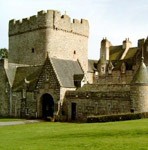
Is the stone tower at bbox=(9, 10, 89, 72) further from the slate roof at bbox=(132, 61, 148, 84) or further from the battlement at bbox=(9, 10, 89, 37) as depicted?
the slate roof at bbox=(132, 61, 148, 84)

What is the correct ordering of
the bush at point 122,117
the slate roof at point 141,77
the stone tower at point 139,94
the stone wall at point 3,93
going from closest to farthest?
the bush at point 122,117 < the stone tower at point 139,94 < the slate roof at point 141,77 < the stone wall at point 3,93

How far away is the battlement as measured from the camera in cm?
5884

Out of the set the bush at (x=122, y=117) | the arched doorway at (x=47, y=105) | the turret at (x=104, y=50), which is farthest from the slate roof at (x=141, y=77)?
the turret at (x=104, y=50)

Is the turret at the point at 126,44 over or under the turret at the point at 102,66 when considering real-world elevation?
over

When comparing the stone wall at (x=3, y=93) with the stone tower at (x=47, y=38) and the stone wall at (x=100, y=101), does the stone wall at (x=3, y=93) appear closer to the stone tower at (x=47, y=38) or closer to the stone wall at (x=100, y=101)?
the stone tower at (x=47, y=38)

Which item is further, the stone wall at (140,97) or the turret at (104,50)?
the turret at (104,50)

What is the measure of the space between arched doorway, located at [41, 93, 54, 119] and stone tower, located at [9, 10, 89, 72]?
31.6 ft

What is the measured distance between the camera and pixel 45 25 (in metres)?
58.7

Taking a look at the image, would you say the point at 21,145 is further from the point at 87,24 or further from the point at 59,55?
the point at 87,24

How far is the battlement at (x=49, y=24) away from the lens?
193 ft

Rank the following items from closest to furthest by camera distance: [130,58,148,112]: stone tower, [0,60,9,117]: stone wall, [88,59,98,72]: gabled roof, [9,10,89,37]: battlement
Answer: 1. [130,58,148,112]: stone tower
2. [0,60,9,117]: stone wall
3. [9,10,89,37]: battlement
4. [88,59,98,72]: gabled roof

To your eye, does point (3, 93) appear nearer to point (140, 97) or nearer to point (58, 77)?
point (58, 77)

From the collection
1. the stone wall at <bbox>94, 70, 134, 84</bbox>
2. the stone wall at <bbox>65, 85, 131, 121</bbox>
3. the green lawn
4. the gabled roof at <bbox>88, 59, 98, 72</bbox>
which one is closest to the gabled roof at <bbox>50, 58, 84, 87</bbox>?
the stone wall at <bbox>65, 85, 131, 121</bbox>

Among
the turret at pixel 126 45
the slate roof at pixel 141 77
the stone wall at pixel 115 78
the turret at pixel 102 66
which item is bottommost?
the slate roof at pixel 141 77
